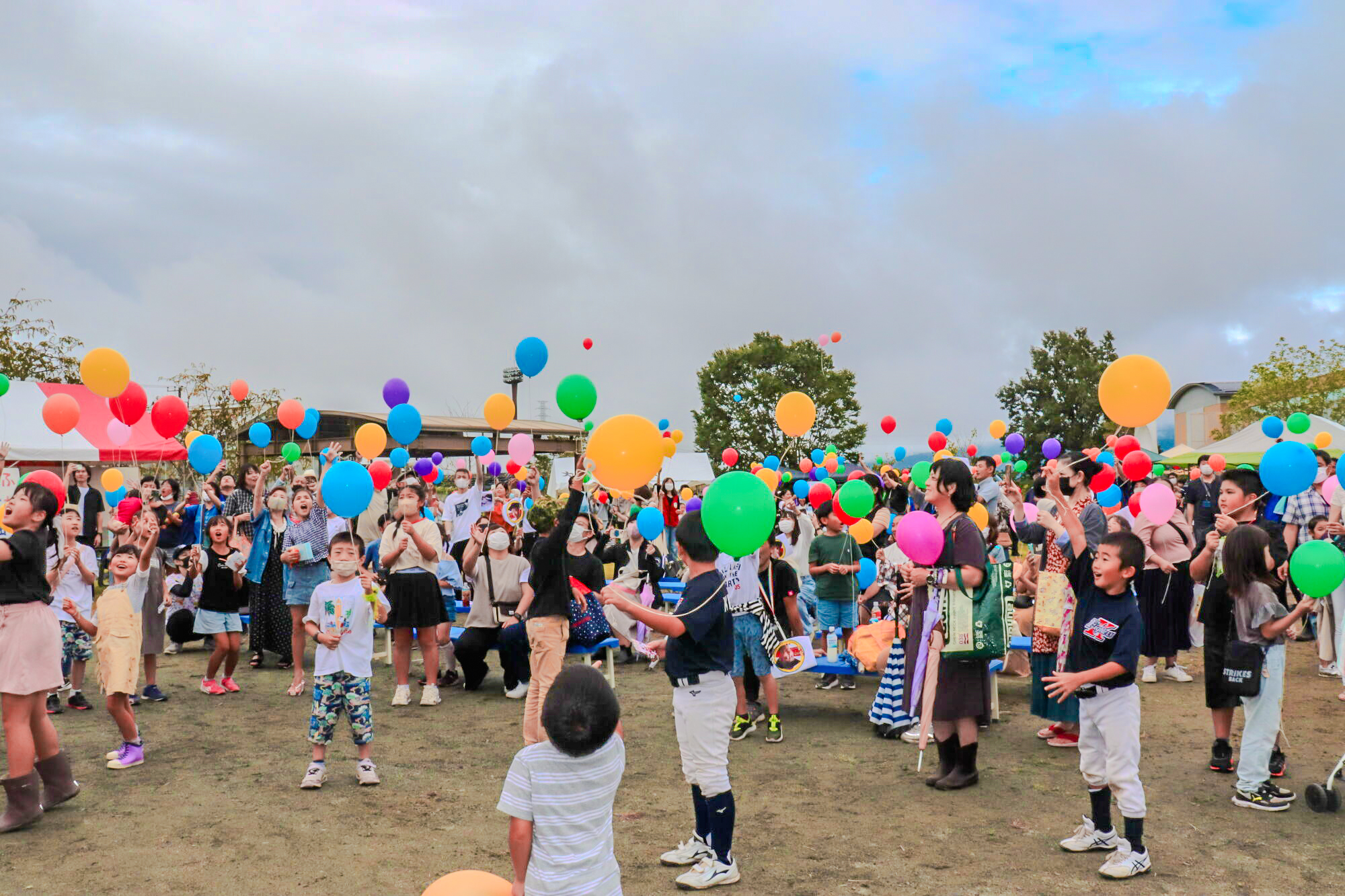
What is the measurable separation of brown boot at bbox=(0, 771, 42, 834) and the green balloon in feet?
12.3

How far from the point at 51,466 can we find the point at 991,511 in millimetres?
15205

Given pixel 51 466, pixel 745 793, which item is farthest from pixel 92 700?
pixel 51 466

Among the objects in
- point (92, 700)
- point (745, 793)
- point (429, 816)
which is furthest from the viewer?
point (92, 700)

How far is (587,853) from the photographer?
2717 millimetres

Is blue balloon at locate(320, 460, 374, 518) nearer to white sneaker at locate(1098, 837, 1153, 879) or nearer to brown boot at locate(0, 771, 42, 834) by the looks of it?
brown boot at locate(0, 771, 42, 834)

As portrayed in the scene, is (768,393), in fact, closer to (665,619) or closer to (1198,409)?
(1198,409)

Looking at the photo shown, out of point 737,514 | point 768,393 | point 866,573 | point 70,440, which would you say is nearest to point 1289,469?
point 737,514

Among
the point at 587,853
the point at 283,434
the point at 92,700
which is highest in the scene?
the point at 283,434

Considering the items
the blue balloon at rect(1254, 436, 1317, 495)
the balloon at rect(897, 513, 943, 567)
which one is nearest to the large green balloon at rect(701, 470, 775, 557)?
the balloon at rect(897, 513, 943, 567)

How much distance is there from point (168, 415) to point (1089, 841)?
7911 millimetres

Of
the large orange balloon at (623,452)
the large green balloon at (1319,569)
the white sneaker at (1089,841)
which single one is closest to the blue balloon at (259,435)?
the large orange balloon at (623,452)

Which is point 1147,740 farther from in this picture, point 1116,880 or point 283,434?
point 283,434

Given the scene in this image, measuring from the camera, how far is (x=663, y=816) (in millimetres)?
4934

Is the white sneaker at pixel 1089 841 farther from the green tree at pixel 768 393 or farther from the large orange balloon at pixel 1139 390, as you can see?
the green tree at pixel 768 393
